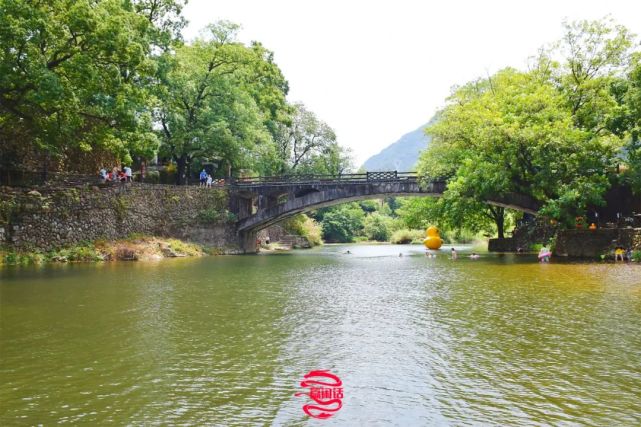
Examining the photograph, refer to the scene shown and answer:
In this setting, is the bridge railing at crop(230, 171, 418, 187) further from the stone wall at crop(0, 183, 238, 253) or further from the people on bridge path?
the people on bridge path

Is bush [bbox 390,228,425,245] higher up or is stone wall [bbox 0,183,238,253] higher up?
stone wall [bbox 0,183,238,253]

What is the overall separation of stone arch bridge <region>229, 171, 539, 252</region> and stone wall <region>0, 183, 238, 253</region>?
1386 mm

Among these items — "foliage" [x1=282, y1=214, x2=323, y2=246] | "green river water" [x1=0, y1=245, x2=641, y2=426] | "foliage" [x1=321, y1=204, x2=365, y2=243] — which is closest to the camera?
"green river water" [x1=0, y1=245, x2=641, y2=426]

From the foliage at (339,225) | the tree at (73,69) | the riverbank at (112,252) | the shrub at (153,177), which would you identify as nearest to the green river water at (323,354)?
the tree at (73,69)

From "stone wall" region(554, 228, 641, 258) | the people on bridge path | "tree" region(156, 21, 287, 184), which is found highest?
"tree" region(156, 21, 287, 184)

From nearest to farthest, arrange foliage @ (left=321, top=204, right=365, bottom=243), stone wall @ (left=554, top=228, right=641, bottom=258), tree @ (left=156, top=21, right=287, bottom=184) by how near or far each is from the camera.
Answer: stone wall @ (left=554, top=228, right=641, bottom=258) → tree @ (left=156, top=21, right=287, bottom=184) → foliage @ (left=321, top=204, right=365, bottom=243)

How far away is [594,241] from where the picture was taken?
1146 inches

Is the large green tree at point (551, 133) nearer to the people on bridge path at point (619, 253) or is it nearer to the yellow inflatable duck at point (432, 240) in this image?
the people on bridge path at point (619, 253)

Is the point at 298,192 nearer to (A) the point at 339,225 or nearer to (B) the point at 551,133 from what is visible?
(B) the point at 551,133

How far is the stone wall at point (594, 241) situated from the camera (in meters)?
27.6

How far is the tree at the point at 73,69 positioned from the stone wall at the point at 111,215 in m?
4.77

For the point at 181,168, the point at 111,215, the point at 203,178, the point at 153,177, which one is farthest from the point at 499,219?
the point at 111,215

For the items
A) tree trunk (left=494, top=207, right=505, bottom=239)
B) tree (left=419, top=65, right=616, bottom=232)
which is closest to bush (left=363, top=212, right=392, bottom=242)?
tree trunk (left=494, top=207, right=505, bottom=239)

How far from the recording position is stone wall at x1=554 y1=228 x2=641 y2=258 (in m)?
27.6
